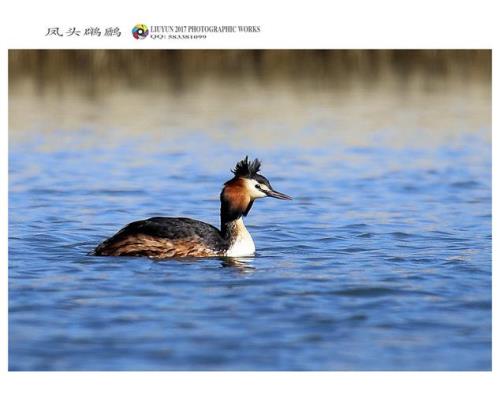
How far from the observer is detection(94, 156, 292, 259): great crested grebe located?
10.6m

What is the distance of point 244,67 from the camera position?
2573 cm

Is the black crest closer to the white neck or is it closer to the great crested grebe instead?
the great crested grebe

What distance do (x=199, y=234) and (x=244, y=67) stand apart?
1537 cm

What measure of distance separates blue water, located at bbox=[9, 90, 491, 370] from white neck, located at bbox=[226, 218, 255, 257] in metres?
0.15

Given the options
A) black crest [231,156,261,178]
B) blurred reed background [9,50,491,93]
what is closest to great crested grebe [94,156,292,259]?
black crest [231,156,261,178]

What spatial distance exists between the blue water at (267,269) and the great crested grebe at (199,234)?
0.55 ft

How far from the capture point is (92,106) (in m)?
21.9

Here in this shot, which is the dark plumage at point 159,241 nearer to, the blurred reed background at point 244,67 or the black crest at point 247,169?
the black crest at point 247,169
